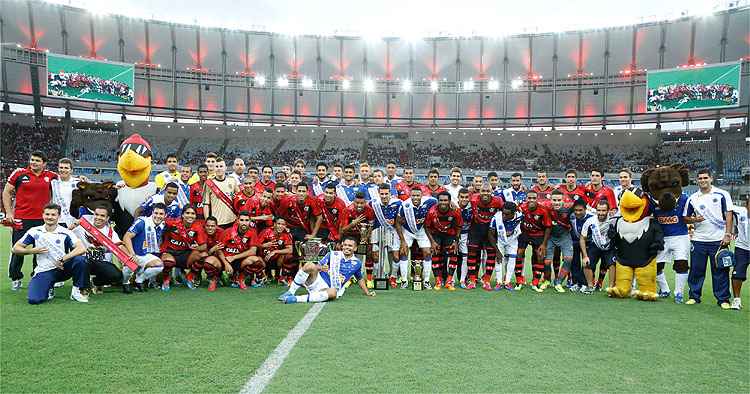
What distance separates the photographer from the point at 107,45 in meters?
35.4

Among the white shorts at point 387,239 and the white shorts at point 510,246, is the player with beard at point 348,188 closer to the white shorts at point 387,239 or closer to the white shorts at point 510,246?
the white shorts at point 387,239

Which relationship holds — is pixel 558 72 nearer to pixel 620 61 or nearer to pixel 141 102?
pixel 620 61

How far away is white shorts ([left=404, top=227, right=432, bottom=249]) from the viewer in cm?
748

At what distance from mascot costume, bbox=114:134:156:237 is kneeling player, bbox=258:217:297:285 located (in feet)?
6.16

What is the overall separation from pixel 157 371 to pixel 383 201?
440cm

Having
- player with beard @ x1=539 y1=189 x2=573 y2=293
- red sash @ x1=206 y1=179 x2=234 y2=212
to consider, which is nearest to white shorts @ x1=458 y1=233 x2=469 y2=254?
player with beard @ x1=539 y1=189 x2=573 y2=293

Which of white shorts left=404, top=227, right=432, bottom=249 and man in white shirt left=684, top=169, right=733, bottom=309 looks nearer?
man in white shirt left=684, top=169, right=733, bottom=309

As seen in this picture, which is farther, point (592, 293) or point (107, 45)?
point (107, 45)

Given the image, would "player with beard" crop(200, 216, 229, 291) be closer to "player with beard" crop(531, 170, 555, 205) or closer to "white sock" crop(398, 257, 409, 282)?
"white sock" crop(398, 257, 409, 282)

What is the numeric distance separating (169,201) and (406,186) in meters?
3.89

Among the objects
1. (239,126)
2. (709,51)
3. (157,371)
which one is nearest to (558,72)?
(709,51)

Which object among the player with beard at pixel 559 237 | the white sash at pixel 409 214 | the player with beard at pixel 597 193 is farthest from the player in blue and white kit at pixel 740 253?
the white sash at pixel 409 214

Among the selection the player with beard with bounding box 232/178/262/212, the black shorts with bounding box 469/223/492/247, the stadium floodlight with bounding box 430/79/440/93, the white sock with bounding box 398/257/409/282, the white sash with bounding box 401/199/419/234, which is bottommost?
the white sock with bounding box 398/257/409/282

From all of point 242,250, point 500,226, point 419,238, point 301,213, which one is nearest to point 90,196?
point 242,250
